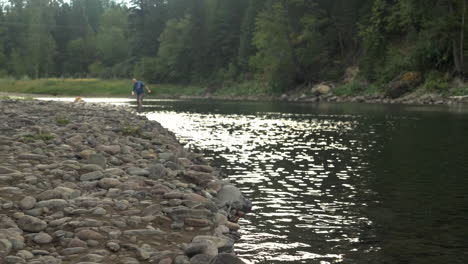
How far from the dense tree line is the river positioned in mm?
37423

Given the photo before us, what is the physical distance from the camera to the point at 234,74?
9881 centimetres

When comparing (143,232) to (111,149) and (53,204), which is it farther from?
(111,149)

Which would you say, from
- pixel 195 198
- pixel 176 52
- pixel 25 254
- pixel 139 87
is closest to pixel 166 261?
pixel 25 254

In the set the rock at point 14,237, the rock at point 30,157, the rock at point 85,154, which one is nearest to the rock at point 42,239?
the rock at point 14,237

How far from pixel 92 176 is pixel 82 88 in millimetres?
100179

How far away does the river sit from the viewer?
8.59m

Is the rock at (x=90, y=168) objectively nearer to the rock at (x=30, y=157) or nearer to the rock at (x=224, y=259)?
the rock at (x=30, y=157)

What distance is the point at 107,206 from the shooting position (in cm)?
909

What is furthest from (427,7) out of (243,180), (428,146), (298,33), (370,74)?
(243,180)

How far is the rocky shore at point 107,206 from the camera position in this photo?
23.4 feet

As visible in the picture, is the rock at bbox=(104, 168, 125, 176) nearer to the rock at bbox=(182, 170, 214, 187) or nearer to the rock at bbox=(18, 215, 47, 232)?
the rock at bbox=(182, 170, 214, 187)

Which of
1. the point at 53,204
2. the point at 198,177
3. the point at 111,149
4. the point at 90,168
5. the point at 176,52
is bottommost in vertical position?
the point at 198,177

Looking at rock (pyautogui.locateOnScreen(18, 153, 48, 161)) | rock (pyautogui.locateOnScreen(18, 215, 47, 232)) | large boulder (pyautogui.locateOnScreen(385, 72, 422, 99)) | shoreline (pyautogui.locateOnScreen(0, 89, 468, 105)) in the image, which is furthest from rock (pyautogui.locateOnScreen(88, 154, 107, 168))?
large boulder (pyautogui.locateOnScreen(385, 72, 422, 99))

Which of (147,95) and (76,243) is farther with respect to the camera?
(147,95)
